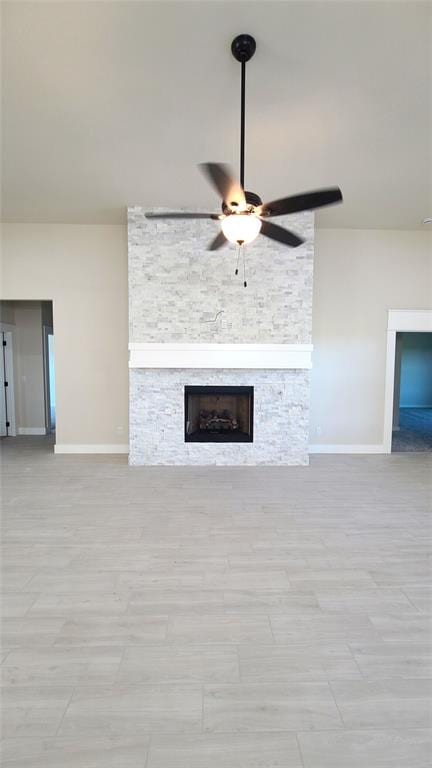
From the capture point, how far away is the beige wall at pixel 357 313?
5.43m

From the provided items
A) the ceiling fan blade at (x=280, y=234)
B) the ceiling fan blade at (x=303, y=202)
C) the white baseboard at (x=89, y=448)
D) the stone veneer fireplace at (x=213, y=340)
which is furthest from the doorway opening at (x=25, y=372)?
the ceiling fan blade at (x=303, y=202)

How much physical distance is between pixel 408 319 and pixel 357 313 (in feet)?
2.69

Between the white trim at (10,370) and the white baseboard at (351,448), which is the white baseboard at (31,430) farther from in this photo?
the white baseboard at (351,448)

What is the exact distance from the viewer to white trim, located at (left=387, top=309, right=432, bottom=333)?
217 inches

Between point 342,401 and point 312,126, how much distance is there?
369 cm

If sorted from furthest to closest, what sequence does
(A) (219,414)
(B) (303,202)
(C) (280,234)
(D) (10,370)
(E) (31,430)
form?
(E) (31,430), (D) (10,370), (A) (219,414), (C) (280,234), (B) (303,202)

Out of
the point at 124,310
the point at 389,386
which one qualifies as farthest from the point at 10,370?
the point at 389,386

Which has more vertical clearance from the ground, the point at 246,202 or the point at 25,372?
the point at 246,202

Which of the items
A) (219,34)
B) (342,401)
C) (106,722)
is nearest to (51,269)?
(219,34)

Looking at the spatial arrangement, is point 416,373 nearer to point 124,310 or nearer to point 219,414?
point 219,414

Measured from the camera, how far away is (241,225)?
232 centimetres

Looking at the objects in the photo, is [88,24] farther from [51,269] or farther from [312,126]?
[51,269]

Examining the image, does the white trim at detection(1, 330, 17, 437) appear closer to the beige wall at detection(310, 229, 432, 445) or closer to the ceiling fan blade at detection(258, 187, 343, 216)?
the beige wall at detection(310, 229, 432, 445)

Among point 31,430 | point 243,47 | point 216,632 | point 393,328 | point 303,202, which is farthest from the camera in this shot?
point 31,430
